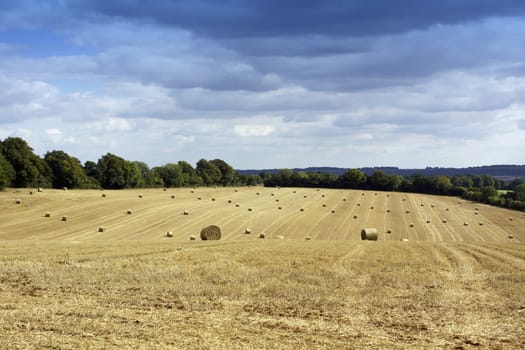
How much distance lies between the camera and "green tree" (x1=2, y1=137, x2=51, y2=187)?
93.1m

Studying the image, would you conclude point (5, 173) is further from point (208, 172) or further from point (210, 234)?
point (208, 172)

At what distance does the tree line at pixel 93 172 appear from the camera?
307 ft

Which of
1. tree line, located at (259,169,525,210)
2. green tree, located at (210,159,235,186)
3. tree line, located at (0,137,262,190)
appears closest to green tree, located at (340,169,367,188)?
tree line, located at (259,169,525,210)

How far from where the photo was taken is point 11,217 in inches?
2098

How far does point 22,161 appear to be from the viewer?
93812mm

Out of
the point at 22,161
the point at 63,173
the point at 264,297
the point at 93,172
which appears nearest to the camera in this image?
the point at 264,297

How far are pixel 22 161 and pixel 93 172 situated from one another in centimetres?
3811

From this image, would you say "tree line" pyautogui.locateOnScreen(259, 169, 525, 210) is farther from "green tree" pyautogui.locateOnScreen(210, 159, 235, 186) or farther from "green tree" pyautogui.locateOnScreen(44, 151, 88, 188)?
"green tree" pyautogui.locateOnScreen(44, 151, 88, 188)

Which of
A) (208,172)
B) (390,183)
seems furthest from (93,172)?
(390,183)

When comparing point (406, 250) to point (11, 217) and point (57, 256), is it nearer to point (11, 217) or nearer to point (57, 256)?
point (57, 256)

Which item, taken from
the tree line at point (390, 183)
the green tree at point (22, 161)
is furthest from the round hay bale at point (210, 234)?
the tree line at point (390, 183)

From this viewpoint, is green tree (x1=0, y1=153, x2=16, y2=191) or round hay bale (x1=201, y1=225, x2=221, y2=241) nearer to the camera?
round hay bale (x1=201, y1=225, x2=221, y2=241)

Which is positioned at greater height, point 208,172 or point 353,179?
point 208,172

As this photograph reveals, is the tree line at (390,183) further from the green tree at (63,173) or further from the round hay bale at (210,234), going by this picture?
the round hay bale at (210,234)
